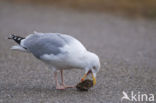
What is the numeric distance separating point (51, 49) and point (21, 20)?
9.61 m

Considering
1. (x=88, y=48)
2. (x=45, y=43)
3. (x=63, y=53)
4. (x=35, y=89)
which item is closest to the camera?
(x=63, y=53)

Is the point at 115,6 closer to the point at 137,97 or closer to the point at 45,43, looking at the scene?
the point at 45,43

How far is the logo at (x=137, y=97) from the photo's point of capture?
234 inches

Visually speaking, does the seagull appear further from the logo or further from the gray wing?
the logo

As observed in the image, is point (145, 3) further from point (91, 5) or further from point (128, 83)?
point (128, 83)

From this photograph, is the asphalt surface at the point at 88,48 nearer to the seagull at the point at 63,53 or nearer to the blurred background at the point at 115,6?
the seagull at the point at 63,53

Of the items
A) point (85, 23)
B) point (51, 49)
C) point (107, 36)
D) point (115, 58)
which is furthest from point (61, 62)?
point (85, 23)

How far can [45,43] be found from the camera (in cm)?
634

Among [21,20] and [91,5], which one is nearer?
[21,20]

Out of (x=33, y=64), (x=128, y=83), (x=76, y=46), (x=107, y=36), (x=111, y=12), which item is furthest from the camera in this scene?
(x=111, y=12)

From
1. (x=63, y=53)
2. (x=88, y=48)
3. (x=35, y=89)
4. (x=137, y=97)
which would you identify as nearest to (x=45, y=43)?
(x=63, y=53)

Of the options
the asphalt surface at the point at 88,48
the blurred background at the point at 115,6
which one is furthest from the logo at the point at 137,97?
the blurred background at the point at 115,6

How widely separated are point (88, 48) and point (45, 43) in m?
4.55

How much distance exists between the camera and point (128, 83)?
277 inches
